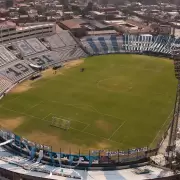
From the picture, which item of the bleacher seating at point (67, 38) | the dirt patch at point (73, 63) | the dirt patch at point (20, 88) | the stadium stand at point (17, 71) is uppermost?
the bleacher seating at point (67, 38)

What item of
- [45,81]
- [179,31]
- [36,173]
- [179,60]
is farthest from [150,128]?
[179,31]

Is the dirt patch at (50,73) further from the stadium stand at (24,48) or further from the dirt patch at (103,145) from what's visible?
the dirt patch at (103,145)

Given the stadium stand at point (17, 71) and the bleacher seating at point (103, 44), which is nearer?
the stadium stand at point (17, 71)

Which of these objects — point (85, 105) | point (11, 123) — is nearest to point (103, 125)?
point (85, 105)

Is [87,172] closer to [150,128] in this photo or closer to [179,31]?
[150,128]

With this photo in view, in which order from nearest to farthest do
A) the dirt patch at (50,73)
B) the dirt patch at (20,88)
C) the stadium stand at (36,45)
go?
the dirt patch at (20,88) → the dirt patch at (50,73) → the stadium stand at (36,45)

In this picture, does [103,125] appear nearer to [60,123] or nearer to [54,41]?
[60,123]

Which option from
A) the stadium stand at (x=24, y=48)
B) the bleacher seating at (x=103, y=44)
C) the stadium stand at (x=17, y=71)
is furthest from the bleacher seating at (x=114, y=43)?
the stadium stand at (x=17, y=71)
